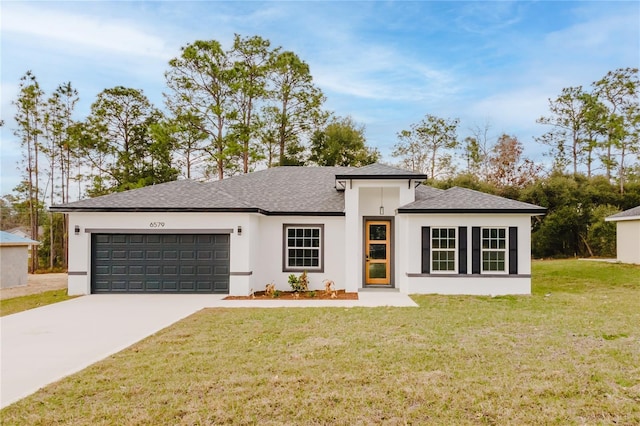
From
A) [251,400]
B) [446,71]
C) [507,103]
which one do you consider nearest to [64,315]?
[251,400]

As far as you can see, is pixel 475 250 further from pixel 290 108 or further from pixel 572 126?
pixel 572 126

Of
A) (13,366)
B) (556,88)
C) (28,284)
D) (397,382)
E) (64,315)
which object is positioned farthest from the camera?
(556,88)

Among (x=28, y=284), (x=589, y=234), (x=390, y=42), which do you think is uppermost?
(x=390, y=42)

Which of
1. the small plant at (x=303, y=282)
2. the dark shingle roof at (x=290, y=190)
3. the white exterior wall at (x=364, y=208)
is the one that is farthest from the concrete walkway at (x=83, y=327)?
the dark shingle roof at (x=290, y=190)

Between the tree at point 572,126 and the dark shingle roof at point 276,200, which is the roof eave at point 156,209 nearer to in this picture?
the dark shingle roof at point 276,200

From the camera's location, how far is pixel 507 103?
27.0 m

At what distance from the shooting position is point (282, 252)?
14422mm

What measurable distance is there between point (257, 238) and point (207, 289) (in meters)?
2.42

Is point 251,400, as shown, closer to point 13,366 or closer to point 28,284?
point 13,366

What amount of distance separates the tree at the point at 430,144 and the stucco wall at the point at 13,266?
88.9 feet

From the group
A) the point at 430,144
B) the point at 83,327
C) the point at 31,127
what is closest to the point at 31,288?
the point at 83,327

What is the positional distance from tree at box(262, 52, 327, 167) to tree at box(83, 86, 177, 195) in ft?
25.0

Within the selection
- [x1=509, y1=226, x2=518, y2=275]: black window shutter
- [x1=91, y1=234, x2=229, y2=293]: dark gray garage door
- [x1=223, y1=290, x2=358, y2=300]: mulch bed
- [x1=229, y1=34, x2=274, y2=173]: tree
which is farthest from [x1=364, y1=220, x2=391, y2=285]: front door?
[x1=229, y1=34, x2=274, y2=173]: tree

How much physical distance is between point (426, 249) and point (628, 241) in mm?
14558
